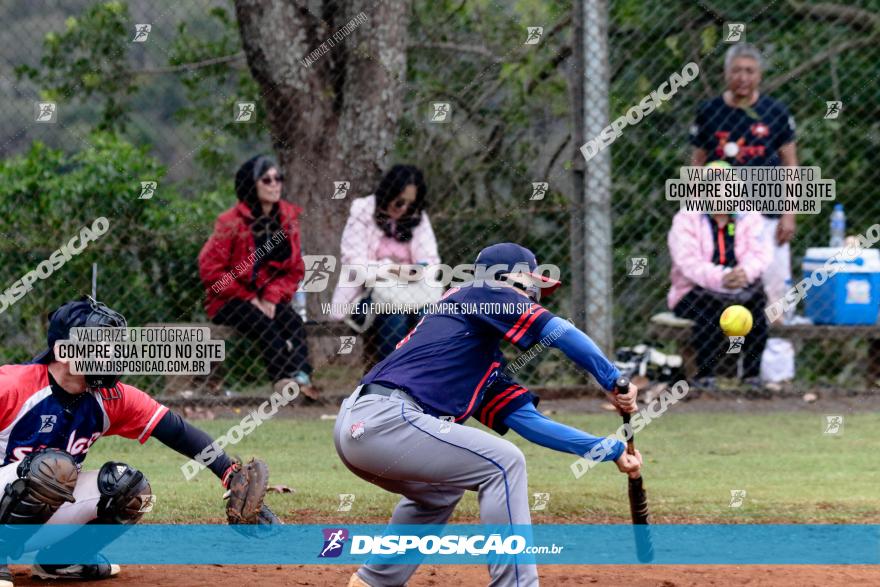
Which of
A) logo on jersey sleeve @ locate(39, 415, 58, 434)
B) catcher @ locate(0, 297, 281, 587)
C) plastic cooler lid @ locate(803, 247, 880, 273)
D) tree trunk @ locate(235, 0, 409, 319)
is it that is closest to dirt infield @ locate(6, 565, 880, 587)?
catcher @ locate(0, 297, 281, 587)

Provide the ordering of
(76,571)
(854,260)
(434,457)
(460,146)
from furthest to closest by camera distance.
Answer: (460,146) < (854,260) < (76,571) < (434,457)

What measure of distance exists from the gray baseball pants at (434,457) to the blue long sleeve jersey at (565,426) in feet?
1.13

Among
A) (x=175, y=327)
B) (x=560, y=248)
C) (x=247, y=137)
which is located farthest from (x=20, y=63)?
(x=560, y=248)

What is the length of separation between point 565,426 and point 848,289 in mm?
4940

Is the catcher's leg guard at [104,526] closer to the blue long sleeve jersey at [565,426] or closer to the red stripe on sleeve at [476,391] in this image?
the red stripe on sleeve at [476,391]

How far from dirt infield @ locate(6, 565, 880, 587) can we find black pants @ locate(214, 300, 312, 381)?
2.86m

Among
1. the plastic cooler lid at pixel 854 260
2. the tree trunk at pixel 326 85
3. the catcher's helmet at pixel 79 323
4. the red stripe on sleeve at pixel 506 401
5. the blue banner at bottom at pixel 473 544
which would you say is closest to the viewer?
the catcher's helmet at pixel 79 323

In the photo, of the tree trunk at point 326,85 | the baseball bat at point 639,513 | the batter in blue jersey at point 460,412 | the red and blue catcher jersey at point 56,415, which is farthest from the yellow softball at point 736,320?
the red and blue catcher jersey at point 56,415

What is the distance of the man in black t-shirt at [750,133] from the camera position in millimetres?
8438

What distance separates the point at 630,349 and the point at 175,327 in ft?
9.57

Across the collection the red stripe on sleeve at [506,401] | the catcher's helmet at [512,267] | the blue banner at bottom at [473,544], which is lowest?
the blue banner at bottom at [473,544]

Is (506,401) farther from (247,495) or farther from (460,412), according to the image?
(247,495)

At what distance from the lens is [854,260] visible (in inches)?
344

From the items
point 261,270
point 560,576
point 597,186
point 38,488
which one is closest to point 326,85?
point 261,270
